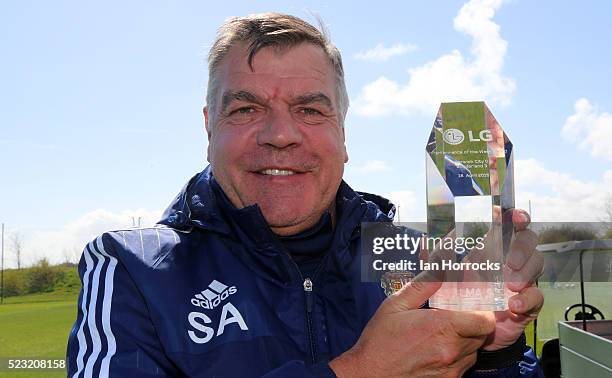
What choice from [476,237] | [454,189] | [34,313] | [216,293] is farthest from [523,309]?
[34,313]

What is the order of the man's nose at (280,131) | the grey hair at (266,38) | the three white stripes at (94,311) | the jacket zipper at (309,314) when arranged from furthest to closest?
the grey hair at (266,38) < the man's nose at (280,131) < the jacket zipper at (309,314) < the three white stripes at (94,311)

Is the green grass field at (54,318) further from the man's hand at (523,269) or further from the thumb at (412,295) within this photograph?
the thumb at (412,295)

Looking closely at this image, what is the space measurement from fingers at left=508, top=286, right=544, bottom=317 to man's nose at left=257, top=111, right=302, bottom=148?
872 mm

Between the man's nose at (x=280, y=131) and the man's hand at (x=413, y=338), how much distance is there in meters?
0.73

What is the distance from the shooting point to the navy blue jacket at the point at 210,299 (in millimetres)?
1764

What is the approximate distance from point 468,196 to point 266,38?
970mm

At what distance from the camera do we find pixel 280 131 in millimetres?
2006


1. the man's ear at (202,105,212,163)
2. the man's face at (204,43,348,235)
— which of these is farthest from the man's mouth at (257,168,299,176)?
the man's ear at (202,105,212,163)

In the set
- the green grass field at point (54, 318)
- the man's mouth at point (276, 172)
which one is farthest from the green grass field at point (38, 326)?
the man's mouth at point (276, 172)

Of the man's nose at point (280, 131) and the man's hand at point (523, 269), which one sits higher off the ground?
the man's nose at point (280, 131)

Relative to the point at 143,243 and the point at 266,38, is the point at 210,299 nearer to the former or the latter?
the point at 143,243

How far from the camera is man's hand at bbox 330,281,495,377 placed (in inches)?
57.4

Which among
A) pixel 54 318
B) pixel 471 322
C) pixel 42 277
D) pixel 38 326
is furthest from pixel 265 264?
pixel 42 277

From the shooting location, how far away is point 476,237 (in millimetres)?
1564
